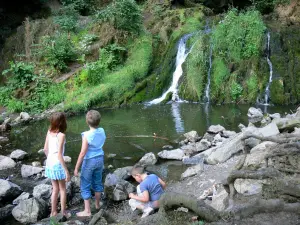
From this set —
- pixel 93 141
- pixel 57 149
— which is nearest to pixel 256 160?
pixel 93 141

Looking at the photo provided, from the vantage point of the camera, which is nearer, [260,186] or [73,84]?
[260,186]

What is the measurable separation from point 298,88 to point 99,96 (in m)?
8.97

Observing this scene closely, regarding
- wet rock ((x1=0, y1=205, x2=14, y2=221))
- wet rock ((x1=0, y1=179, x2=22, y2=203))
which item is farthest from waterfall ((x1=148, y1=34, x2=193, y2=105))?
wet rock ((x1=0, y1=205, x2=14, y2=221))

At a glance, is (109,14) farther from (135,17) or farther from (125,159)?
(125,159)

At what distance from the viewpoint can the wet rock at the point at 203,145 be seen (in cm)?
918

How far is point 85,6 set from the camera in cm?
2330

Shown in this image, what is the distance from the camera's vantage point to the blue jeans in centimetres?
562

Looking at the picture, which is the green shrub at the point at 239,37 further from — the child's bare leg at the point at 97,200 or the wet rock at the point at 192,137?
the child's bare leg at the point at 97,200

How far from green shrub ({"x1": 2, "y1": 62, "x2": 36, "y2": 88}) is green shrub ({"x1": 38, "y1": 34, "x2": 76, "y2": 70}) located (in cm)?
116

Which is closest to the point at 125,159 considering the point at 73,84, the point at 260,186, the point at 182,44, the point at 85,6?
the point at 260,186

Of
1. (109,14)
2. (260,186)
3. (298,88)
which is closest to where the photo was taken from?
(260,186)

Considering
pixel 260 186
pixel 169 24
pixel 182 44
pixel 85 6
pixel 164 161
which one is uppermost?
pixel 85 6

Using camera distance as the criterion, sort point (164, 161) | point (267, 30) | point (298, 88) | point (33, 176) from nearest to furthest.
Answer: point (33, 176) < point (164, 161) < point (298, 88) < point (267, 30)

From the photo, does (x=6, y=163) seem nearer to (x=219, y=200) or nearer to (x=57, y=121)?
(x=57, y=121)
